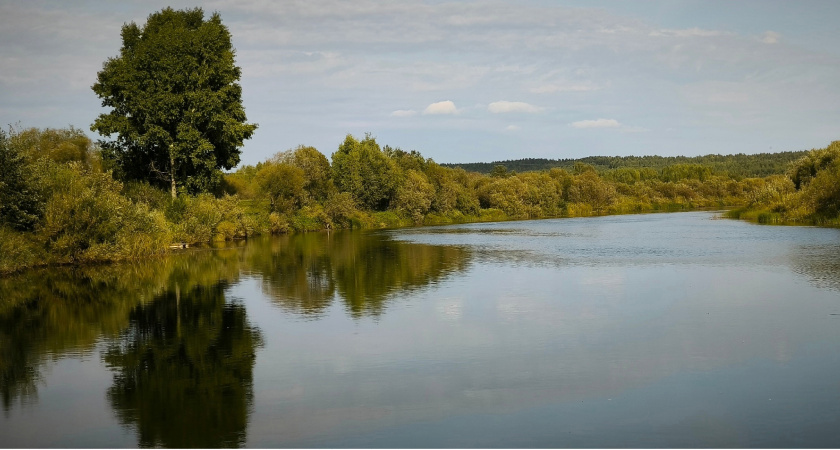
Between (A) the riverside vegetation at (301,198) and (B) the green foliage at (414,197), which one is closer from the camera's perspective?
(A) the riverside vegetation at (301,198)

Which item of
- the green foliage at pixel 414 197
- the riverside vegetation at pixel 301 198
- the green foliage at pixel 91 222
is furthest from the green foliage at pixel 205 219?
the green foliage at pixel 414 197

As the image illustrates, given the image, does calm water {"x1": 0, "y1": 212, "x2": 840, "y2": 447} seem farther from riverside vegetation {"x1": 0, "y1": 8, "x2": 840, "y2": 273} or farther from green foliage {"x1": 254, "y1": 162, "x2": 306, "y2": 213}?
green foliage {"x1": 254, "y1": 162, "x2": 306, "y2": 213}

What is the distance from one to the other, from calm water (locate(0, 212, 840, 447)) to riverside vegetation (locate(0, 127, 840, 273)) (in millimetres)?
3595

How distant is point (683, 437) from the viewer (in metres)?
8.82

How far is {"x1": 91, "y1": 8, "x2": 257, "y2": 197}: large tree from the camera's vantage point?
39.4 m

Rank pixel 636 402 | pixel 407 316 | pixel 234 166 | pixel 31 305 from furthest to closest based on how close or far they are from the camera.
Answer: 1. pixel 234 166
2. pixel 31 305
3. pixel 407 316
4. pixel 636 402

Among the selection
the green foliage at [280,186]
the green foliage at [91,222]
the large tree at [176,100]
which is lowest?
the green foliage at [91,222]

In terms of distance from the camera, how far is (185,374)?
12.3 metres

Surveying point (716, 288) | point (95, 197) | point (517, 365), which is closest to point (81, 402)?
point (517, 365)

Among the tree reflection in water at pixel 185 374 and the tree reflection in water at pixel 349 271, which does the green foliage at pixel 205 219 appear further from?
the tree reflection in water at pixel 185 374

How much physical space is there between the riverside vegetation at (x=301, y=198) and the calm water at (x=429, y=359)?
3.59 metres

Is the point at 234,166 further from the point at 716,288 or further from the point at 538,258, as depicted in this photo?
the point at 716,288

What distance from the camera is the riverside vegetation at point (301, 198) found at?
28516 millimetres

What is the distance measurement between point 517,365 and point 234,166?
116ft
